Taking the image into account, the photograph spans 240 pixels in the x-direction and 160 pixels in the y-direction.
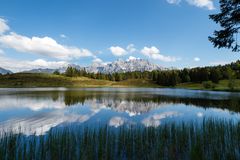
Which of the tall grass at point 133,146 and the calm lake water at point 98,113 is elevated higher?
the tall grass at point 133,146

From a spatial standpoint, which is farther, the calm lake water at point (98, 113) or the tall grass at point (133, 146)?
the calm lake water at point (98, 113)

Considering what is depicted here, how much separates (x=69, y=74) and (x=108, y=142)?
6789 inches

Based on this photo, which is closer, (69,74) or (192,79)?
(192,79)

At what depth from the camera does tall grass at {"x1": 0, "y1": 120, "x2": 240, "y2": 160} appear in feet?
30.1

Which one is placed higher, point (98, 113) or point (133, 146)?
point (133, 146)

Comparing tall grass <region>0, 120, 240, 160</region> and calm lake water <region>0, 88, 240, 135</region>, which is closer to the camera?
tall grass <region>0, 120, 240, 160</region>

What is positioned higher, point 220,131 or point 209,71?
point 209,71

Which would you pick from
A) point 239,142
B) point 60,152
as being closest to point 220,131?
point 239,142

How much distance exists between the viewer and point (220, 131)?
12195 millimetres

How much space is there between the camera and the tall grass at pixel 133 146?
917 cm

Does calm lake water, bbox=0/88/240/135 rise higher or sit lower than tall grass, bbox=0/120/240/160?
lower

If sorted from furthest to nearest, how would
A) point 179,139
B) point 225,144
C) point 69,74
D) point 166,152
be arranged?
point 69,74
point 179,139
point 225,144
point 166,152

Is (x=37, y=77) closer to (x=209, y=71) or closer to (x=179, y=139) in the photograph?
(x=209, y=71)

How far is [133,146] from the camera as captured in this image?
11.1 meters
